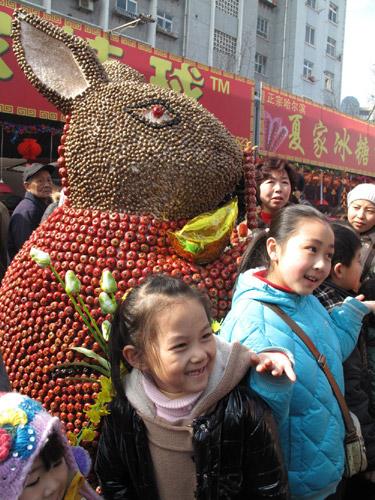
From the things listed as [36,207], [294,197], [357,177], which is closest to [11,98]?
[36,207]

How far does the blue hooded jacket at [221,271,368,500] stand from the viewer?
1359 millimetres

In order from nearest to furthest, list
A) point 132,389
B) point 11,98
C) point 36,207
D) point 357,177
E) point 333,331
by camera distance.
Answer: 1. point 132,389
2. point 333,331
3. point 36,207
4. point 11,98
5. point 357,177

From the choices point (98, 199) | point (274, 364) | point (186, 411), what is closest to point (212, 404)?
point (186, 411)

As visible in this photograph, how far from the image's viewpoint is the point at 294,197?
275 cm

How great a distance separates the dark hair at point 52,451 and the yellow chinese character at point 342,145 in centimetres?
809

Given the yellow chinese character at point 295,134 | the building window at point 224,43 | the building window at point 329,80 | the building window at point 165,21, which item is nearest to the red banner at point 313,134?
the yellow chinese character at point 295,134

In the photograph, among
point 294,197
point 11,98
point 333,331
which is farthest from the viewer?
point 11,98

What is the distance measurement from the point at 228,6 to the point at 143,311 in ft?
56.7

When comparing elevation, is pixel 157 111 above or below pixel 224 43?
below

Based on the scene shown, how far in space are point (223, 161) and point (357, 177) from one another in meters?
8.26

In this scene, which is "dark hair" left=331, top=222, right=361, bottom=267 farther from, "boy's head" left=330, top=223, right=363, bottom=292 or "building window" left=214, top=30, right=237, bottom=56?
"building window" left=214, top=30, right=237, bottom=56

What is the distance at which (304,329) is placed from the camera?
1.45 m

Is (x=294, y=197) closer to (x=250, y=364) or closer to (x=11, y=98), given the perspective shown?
(x=250, y=364)

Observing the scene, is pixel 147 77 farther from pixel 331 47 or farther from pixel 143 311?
pixel 331 47
